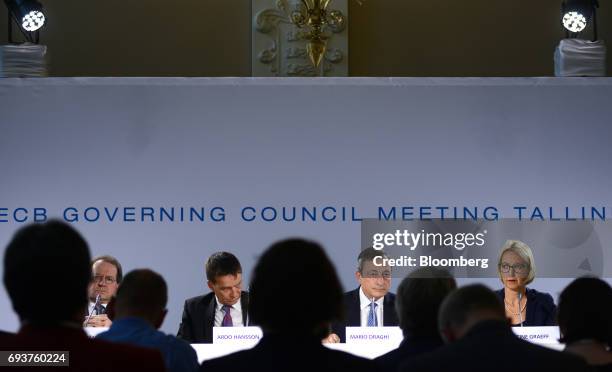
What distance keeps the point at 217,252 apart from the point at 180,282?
11.1 inches

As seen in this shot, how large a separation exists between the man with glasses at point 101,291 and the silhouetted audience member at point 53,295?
3.83 m

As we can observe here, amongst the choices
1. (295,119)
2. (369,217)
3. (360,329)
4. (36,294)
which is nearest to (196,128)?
(295,119)

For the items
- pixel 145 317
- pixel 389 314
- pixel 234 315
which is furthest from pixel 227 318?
pixel 145 317

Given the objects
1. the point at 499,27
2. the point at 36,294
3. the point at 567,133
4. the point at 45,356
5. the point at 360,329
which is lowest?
the point at 360,329

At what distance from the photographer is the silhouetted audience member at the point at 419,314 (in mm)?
2725

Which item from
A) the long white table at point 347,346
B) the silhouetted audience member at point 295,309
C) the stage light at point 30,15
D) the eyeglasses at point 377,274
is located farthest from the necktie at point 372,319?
the silhouetted audience member at point 295,309

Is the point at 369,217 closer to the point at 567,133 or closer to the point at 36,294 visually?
Result: the point at 567,133

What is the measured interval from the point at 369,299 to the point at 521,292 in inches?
35.4

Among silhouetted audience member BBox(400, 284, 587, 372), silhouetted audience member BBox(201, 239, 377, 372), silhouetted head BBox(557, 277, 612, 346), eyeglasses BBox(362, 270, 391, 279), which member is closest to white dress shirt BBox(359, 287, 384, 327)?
eyeglasses BBox(362, 270, 391, 279)

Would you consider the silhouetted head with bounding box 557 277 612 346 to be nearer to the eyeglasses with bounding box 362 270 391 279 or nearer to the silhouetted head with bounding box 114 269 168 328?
the silhouetted head with bounding box 114 269 168 328

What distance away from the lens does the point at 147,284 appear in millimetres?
2793

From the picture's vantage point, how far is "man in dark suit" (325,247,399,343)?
5676 millimetres

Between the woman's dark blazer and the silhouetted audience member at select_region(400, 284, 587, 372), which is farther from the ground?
the silhouetted audience member at select_region(400, 284, 587, 372)

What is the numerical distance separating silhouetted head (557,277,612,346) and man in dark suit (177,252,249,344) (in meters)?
3.37
